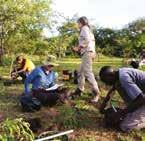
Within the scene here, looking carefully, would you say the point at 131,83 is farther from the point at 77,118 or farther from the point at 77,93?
the point at 77,93

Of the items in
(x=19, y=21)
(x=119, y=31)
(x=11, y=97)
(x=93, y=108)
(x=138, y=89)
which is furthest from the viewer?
(x=119, y=31)

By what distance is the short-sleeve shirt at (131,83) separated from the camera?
23.6 ft

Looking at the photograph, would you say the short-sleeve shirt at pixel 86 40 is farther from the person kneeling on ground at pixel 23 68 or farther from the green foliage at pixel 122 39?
the green foliage at pixel 122 39

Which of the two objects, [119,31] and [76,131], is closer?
[76,131]

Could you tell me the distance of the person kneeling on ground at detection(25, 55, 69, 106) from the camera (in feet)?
28.3

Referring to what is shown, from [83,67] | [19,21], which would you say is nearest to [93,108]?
[83,67]

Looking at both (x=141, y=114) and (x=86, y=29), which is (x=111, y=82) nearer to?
(x=141, y=114)

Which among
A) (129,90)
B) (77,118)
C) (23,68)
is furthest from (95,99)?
(23,68)

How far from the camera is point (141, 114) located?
24.3 ft

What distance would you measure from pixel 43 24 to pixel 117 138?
598 inches

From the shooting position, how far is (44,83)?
9.07 m

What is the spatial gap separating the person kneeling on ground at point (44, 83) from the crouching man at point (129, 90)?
1.57 m

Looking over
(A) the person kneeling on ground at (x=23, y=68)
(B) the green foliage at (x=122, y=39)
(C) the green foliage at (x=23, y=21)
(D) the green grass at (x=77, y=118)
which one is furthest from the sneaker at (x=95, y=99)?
(B) the green foliage at (x=122, y=39)

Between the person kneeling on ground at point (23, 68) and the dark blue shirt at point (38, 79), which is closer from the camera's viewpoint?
the dark blue shirt at point (38, 79)
